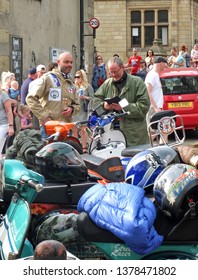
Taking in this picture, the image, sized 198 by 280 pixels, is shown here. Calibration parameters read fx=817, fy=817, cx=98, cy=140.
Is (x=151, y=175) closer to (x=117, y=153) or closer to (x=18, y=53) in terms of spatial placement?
(x=117, y=153)

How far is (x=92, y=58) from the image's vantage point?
2786 cm

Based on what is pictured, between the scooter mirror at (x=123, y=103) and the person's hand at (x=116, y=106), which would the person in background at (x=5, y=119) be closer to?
the person's hand at (x=116, y=106)

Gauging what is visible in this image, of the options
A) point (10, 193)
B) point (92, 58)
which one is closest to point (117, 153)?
point (10, 193)

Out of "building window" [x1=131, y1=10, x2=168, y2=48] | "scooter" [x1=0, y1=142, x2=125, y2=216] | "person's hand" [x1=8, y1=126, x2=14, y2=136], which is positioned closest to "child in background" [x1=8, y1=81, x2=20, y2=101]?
"person's hand" [x1=8, y1=126, x2=14, y2=136]

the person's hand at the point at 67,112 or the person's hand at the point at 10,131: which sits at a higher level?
the person's hand at the point at 67,112

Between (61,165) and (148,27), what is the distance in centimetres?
4935

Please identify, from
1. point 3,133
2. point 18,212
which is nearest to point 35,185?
point 18,212

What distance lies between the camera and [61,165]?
5.69 m

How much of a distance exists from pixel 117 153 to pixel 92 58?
1896 cm

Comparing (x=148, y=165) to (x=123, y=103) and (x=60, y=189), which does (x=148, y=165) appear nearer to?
(x=60, y=189)

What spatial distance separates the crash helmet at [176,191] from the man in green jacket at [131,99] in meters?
4.22

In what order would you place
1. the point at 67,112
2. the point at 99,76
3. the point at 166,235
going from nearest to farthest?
the point at 166,235 < the point at 67,112 < the point at 99,76

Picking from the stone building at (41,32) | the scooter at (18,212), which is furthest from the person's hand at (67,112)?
the stone building at (41,32)

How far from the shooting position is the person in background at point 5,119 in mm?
11734
